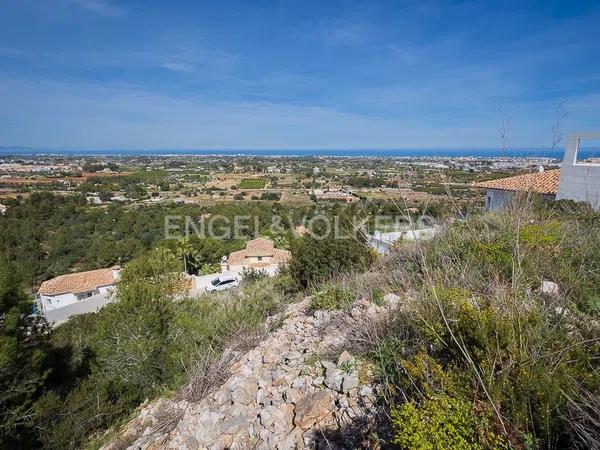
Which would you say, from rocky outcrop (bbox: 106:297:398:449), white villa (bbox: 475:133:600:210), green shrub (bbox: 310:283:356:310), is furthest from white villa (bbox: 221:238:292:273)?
rocky outcrop (bbox: 106:297:398:449)

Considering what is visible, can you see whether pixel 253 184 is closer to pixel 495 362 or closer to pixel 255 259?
pixel 255 259

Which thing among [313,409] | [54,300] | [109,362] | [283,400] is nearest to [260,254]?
[54,300]

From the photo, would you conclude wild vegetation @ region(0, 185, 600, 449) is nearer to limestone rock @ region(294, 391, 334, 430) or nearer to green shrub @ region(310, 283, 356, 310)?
green shrub @ region(310, 283, 356, 310)

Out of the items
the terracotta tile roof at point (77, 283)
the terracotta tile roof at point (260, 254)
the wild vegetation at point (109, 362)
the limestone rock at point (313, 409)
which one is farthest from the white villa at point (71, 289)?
the limestone rock at point (313, 409)

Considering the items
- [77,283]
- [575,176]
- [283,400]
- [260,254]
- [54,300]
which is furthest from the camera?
[260,254]

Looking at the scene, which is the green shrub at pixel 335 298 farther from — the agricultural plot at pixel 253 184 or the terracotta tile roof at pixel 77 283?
the agricultural plot at pixel 253 184

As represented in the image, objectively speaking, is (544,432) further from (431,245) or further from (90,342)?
(90,342)

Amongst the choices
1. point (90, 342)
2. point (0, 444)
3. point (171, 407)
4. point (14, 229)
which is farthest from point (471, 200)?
point (14, 229)
